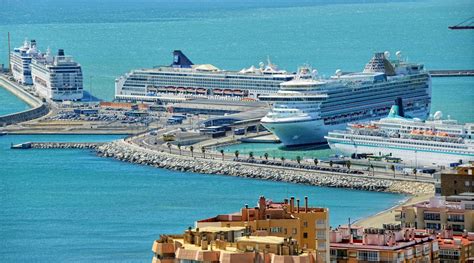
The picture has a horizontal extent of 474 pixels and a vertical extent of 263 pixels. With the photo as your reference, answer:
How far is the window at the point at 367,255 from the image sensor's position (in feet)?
79.9

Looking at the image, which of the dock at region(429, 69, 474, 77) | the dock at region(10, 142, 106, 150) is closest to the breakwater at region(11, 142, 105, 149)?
the dock at region(10, 142, 106, 150)

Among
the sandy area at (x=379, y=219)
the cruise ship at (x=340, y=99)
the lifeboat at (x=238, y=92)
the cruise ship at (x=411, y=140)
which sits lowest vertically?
the sandy area at (x=379, y=219)

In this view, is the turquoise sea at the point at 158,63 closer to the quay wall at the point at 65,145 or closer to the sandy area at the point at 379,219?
the sandy area at the point at 379,219

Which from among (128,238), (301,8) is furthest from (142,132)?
(301,8)

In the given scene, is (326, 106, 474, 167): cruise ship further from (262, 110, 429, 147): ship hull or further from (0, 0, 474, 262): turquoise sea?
(0, 0, 474, 262): turquoise sea

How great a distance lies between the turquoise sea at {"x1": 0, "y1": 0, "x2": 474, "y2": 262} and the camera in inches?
1594

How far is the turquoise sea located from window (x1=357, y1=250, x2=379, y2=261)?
418 inches

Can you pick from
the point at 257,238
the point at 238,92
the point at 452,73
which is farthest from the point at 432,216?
the point at 452,73

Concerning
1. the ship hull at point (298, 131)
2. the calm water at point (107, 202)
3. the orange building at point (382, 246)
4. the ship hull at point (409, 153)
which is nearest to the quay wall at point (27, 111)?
the calm water at point (107, 202)

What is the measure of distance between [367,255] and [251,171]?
1083 inches

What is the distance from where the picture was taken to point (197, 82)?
75188mm

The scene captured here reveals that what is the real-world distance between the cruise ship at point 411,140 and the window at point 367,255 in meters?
27.1

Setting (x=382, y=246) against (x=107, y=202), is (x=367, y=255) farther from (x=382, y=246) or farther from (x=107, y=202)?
(x=107, y=202)

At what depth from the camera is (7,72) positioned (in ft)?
300
